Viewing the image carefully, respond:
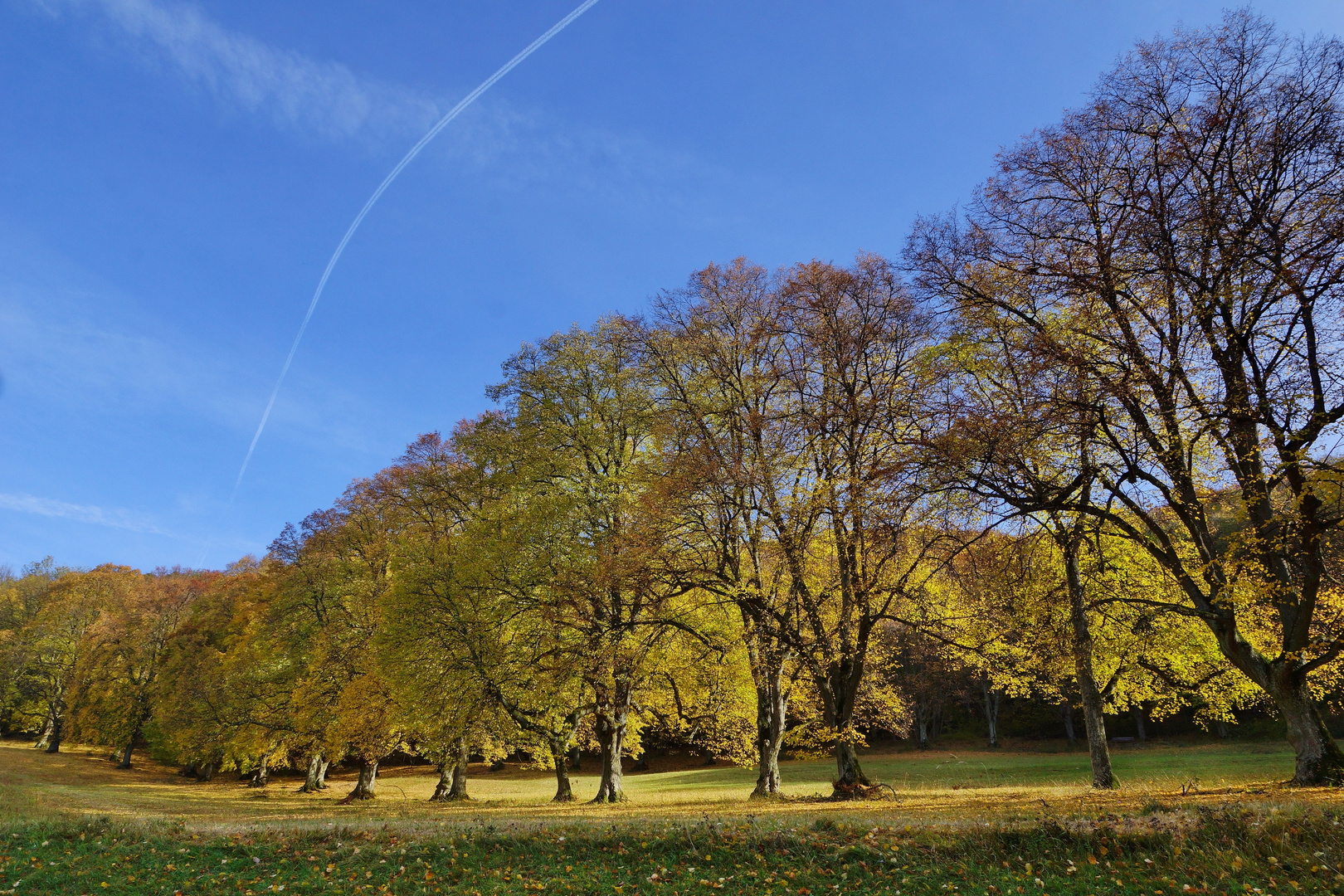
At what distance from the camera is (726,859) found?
28.8 feet

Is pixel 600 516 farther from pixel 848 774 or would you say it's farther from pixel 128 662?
pixel 128 662

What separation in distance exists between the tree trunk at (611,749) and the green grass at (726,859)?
1047 cm

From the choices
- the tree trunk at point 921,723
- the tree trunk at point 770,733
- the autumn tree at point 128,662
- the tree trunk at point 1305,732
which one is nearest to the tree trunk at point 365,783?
the tree trunk at point 770,733

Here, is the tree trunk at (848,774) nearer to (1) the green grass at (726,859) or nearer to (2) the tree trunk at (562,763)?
(1) the green grass at (726,859)

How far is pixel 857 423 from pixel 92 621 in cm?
6186

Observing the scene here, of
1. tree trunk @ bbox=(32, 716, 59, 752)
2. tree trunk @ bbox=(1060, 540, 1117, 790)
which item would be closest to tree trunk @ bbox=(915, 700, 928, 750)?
tree trunk @ bbox=(1060, 540, 1117, 790)

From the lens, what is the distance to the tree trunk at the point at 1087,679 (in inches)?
622

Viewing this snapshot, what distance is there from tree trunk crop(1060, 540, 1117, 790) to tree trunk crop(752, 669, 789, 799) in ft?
22.8

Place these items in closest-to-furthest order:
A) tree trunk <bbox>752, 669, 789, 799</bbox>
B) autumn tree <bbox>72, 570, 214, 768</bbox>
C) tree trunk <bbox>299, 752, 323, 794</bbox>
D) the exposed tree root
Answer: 1. the exposed tree root
2. tree trunk <bbox>752, 669, 789, 799</bbox>
3. tree trunk <bbox>299, 752, 323, 794</bbox>
4. autumn tree <bbox>72, 570, 214, 768</bbox>

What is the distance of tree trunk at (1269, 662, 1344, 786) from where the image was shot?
11.8 m

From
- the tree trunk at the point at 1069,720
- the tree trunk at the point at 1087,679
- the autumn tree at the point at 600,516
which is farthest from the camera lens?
the tree trunk at the point at 1069,720

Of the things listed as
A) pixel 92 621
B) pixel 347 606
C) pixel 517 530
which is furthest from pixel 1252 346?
pixel 92 621

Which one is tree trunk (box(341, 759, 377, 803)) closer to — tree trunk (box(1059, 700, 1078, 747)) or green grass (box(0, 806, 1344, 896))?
green grass (box(0, 806, 1344, 896))

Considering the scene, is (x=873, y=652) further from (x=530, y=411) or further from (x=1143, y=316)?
(x=530, y=411)
